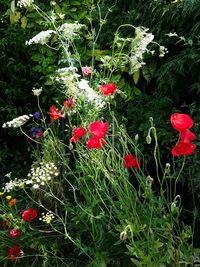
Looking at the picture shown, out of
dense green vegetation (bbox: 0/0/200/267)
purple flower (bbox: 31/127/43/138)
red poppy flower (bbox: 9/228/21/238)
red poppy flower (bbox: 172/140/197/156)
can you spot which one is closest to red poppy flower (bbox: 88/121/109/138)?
dense green vegetation (bbox: 0/0/200/267)

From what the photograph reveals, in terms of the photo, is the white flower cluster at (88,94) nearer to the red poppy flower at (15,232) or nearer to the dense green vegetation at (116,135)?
the dense green vegetation at (116,135)

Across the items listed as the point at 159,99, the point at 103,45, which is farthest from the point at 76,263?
the point at 103,45

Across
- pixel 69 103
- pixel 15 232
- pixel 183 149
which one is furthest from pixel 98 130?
pixel 15 232

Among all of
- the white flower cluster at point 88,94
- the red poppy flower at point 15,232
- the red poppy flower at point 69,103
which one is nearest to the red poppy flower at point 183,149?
the white flower cluster at point 88,94

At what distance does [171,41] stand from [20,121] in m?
1.39

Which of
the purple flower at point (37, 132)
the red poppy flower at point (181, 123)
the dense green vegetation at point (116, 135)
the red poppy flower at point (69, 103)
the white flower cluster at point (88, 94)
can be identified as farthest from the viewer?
the purple flower at point (37, 132)

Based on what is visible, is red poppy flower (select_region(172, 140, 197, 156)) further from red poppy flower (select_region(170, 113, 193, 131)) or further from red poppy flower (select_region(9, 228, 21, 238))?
red poppy flower (select_region(9, 228, 21, 238))

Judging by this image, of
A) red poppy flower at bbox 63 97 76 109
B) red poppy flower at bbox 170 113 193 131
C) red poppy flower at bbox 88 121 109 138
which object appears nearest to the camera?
red poppy flower at bbox 170 113 193 131

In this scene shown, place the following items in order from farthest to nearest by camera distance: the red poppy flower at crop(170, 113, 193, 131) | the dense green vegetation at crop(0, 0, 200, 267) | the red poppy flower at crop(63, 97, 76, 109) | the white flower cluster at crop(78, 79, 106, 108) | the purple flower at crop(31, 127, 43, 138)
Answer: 1. the purple flower at crop(31, 127, 43, 138)
2. the red poppy flower at crop(63, 97, 76, 109)
3. the white flower cluster at crop(78, 79, 106, 108)
4. the dense green vegetation at crop(0, 0, 200, 267)
5. the red poppy flower at crop(170, 113, 193, 131)

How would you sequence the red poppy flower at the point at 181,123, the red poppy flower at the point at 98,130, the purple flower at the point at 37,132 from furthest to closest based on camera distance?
the purple flower at the point at 37,132
the red poppy flower at the point at 98,130
the red poppy flower at the point at 181,123

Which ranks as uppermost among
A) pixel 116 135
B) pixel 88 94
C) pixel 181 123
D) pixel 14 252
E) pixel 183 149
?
pixel 181 123

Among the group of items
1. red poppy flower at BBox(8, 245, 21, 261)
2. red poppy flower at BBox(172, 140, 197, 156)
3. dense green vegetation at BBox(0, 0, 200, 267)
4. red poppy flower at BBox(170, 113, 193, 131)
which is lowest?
red poppy flower at BBox(8, 245, 21, 261)

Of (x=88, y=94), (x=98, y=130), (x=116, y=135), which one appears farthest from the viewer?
(x=88, y=94)

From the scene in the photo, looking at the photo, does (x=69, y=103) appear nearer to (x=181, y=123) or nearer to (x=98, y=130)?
(x=98, y=130)
